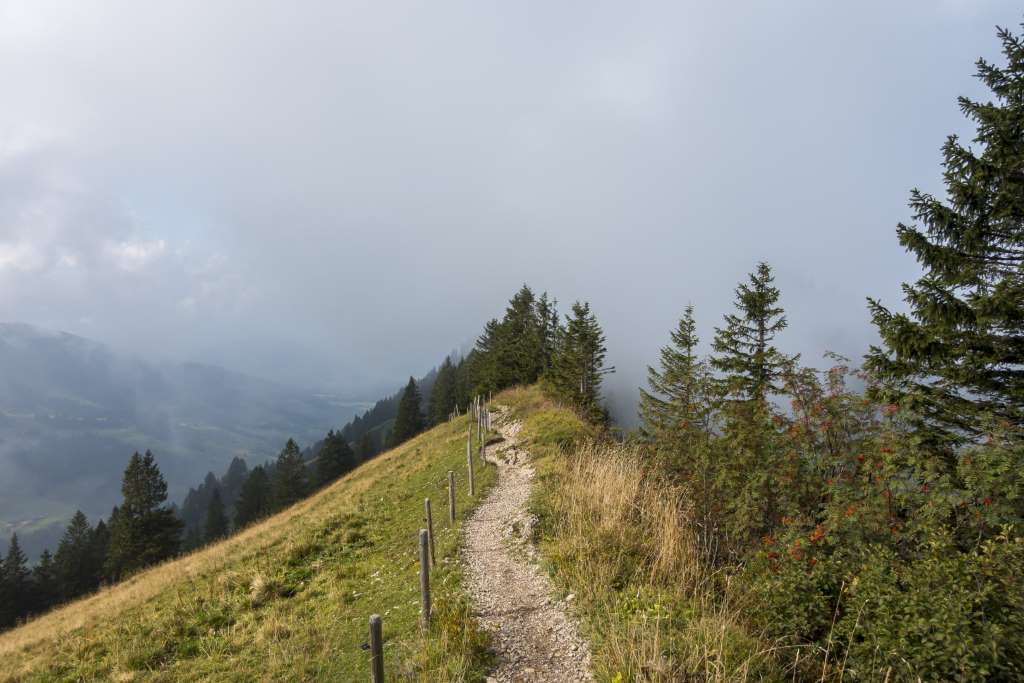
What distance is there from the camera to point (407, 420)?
68.8 metres

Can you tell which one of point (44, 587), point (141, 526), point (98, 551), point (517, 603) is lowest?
point (44, 587)

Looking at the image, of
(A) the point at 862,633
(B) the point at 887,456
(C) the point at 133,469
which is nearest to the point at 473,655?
(A) the point at 862,633

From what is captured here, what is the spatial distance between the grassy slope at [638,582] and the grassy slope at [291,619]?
6.07ft

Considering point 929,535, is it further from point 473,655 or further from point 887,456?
point 473,655

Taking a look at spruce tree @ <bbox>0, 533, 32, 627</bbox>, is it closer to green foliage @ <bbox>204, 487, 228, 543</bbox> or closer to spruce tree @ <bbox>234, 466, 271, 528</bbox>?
green foliage @ <bbox>204, 487, 228, 543</bbox>

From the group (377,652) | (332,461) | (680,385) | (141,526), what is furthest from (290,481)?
(377,652)

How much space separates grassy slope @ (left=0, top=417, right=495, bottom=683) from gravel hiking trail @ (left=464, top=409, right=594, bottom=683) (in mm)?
403

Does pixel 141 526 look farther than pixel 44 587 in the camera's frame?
No

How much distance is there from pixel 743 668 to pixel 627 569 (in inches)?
117

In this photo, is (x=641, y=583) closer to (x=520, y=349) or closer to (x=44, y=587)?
(x=520, y=349)

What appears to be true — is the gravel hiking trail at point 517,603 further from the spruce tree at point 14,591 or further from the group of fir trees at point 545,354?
the spruce tree at point 14,591

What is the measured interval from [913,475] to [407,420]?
2605 inches

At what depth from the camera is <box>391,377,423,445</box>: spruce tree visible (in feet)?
222

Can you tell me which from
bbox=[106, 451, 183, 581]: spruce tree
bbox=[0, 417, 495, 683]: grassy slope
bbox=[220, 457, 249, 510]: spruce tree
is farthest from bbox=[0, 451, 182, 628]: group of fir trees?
bbox=[220, 457, 249, 510]: spruce tree
